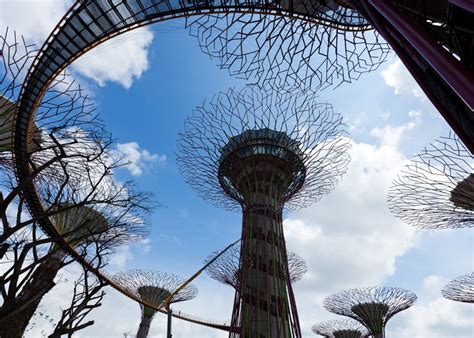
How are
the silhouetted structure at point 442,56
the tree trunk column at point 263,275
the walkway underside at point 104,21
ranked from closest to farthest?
1. the silhouetted structure at point 442,56
2. the walkway underside at point 104,21
3. the tree trunk column at point 263,275

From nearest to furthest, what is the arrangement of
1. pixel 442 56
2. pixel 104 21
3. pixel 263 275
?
pixel 442 56, pixel 104 21, pixel 263 275

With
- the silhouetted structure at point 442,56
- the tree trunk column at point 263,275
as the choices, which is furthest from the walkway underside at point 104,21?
the tree trunk column at point 263,275

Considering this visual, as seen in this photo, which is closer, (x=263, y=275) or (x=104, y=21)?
(x=104, y=21)

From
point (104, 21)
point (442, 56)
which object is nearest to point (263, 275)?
point (104, 21)

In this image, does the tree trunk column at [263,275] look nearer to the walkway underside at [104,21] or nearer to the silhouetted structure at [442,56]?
the walkway underside at [104,21]

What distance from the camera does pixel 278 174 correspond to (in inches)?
682

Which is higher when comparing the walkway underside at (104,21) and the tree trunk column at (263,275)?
the walkway underside at (104,21)

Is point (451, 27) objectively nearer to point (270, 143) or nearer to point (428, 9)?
point (428, 9)

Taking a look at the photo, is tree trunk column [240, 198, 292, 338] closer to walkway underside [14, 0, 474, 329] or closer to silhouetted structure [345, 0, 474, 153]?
walkway underside [14, 0, 474, 329]

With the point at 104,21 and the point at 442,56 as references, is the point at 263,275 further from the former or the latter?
the point at 442,56

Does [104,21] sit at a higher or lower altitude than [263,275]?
higher

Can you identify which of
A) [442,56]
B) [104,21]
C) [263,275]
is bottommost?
[442,56]

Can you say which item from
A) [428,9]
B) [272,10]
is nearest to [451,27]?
[428,9]

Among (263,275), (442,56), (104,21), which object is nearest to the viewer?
(442,56)
